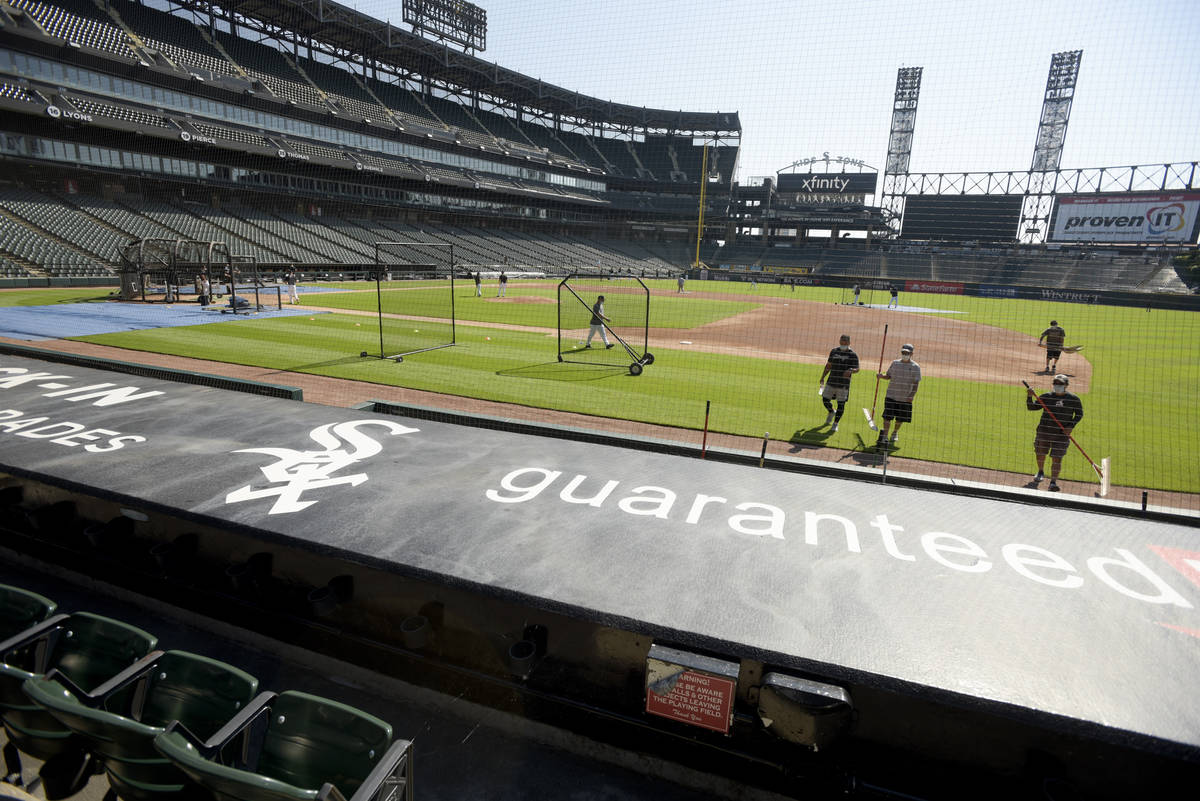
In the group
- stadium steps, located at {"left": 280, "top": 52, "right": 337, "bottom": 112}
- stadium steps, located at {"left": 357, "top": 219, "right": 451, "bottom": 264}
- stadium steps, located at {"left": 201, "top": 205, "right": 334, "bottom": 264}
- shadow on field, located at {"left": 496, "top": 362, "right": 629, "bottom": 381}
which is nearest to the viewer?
shadow on field, located at {"left": 496, "top": 362, "right": 629, "bottom": 381}

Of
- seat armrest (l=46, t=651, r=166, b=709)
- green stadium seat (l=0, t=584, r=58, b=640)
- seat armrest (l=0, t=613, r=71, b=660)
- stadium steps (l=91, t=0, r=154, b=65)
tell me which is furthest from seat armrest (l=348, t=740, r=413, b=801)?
stadium steps (l=91, t=0, r=154, b=65)

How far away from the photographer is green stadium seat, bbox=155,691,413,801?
2.85 metres

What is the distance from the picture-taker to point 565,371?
16344 mm

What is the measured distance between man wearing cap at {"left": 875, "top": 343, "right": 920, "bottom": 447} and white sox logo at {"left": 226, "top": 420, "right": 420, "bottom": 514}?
8864 millimetres

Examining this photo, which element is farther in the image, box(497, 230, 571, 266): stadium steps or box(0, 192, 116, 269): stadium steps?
box(497, 230, 571, 266): stadium steps

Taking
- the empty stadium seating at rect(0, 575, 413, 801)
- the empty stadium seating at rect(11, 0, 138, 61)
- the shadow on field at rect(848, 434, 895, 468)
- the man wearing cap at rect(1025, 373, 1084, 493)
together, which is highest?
the empty stadium seating at rect(11, 0, 138, 61)

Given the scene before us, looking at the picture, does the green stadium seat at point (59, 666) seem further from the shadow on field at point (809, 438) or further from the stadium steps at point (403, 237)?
the stadium steps at point (403, 237)

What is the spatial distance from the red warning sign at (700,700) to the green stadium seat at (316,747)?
1.41 metres

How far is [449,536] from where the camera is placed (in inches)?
159

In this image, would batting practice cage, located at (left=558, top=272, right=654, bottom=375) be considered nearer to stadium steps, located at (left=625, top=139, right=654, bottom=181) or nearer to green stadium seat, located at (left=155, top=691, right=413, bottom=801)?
green stadium seat, located at (left=155, top=691, right=413, bottom=801)

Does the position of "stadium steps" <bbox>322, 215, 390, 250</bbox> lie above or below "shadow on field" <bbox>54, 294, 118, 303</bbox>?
above

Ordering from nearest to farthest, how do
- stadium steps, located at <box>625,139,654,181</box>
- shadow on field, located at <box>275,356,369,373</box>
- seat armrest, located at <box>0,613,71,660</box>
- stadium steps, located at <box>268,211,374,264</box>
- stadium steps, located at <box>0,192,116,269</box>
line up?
1. seat armrest, located at <box>0,613,71,660</box>
2. shadow on field, located at <box>275,356,369,373</box>
3. stadium steps, located at <box>0,192,116,269</box>
4. stadium steps, located at <box>268,211,374,264</box>
5. stadium steps, located at <box>625,139,654,181</box>

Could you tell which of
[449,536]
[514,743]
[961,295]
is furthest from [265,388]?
[961,295]

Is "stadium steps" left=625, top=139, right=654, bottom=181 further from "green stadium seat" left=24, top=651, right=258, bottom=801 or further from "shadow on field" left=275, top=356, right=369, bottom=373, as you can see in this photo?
"green stadium seat" left=24, top=651, right=258, bottom=801
